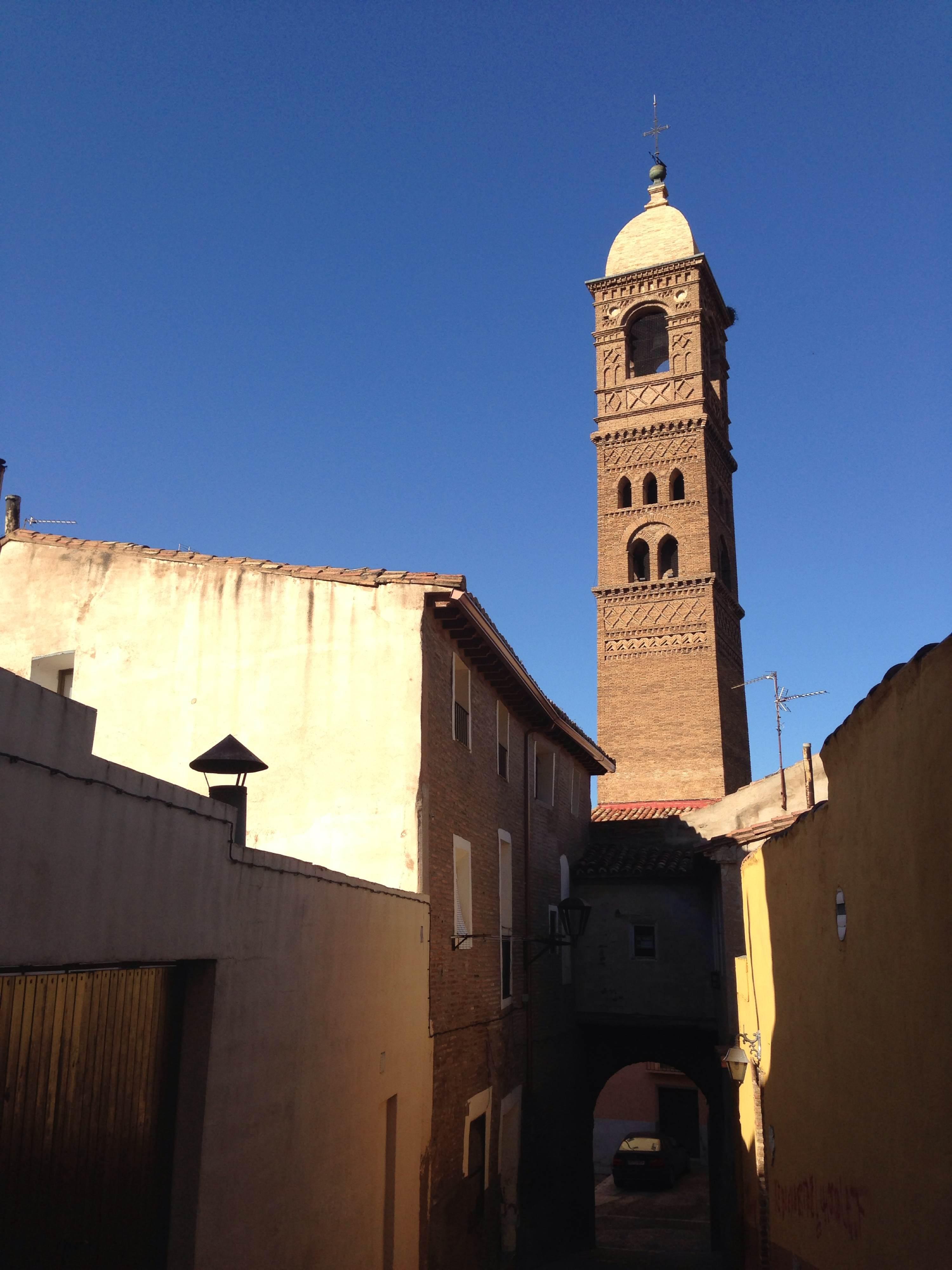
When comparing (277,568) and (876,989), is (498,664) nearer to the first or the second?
(277,568)

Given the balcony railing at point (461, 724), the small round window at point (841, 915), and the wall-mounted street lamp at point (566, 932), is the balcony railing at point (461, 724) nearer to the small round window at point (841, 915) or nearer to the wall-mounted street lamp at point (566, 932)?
the wall-mounted street lamp at point (566, 932)

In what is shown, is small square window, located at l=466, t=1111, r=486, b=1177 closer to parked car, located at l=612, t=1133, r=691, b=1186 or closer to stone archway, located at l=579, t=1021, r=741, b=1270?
stone archway, located at l=579, t=1021, r=741, b=1270

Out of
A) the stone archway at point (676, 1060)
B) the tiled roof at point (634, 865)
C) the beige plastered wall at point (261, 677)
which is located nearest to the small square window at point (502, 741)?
the beige plastered wall at point (261, 677)

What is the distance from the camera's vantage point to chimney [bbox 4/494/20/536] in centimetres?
1296

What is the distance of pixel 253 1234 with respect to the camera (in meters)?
6.86

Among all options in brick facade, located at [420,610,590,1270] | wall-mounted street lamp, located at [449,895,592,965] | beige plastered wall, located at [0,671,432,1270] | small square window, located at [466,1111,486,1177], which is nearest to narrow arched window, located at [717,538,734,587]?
brick facade, located at [420,610,590,1270]

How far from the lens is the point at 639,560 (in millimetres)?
35844

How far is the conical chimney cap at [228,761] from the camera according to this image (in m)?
8.47

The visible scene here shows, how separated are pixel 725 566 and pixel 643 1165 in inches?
757

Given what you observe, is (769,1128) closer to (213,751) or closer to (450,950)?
(450,950)

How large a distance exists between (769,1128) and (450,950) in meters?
3.90

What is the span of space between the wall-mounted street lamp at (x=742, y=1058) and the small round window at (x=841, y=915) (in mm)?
5400

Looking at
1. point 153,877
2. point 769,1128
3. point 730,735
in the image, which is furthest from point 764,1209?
point 730,735

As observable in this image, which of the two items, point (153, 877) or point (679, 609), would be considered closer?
point (153, 877)
